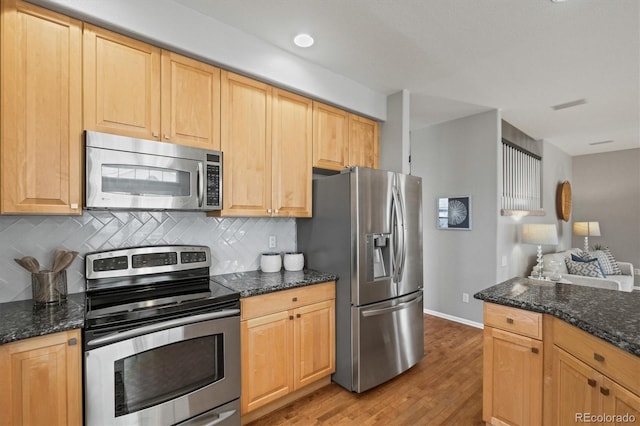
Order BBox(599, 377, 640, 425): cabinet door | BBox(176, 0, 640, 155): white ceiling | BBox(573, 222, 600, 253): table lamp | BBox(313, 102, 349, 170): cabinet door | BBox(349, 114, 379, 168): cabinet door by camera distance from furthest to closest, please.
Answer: BBox(573, 222, 600, 253): table lamp < BBox(349, 114, 379, 168): cabinet door < BBox(313, 102, 349, 170): cabinet door < BBox(176, 0, 640, 155): white ceiling < BBox(599, 377, 640, 425): cabinet door

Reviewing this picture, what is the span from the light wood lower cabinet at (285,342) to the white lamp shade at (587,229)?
606cm

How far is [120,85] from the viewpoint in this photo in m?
1.87

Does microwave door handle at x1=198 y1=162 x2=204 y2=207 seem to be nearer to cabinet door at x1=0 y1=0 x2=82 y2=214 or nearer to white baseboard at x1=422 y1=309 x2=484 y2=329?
cabinet door at x1=0 y1=0 x2=82 y2=214

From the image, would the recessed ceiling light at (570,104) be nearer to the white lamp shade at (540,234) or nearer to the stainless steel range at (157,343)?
the white lamp shade at (540,234)

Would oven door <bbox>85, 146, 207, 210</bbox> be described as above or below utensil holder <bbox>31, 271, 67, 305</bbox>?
above

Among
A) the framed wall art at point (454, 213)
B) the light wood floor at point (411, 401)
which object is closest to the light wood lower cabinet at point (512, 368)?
the light wood floor at point (411, 401)

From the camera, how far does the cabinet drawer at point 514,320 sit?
1.74 meters

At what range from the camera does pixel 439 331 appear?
12.6ft

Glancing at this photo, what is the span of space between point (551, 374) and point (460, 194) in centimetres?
279

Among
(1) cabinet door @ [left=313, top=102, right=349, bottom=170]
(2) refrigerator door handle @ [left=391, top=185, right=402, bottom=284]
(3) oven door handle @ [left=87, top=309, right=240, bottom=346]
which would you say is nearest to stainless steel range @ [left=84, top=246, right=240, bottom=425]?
(3) oven door handle @ [left=87, top=309, right=240, bottom=346]

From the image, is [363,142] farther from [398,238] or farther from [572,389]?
[572,389]

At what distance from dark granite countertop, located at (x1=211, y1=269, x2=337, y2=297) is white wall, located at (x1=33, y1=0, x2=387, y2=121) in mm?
1561

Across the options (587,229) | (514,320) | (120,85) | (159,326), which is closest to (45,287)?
(159,326)

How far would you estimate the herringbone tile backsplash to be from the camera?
5.94 feet
